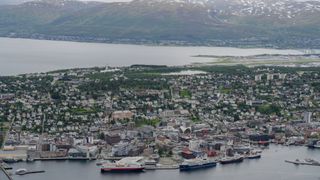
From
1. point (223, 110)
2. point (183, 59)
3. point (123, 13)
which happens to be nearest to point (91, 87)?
point (223, 110)

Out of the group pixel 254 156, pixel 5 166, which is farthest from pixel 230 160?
pixel 5 166

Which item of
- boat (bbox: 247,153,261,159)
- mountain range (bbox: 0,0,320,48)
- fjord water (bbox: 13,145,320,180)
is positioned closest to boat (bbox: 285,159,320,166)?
fjord water (bbox: 13,145,320,180)

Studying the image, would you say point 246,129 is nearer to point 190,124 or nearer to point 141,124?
point 190,124

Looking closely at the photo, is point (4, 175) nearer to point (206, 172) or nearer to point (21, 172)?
point (21, 172)

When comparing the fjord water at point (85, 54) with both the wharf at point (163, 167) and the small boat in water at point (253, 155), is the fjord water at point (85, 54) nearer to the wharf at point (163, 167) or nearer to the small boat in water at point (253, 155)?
the small boat in water at point (253, 155)

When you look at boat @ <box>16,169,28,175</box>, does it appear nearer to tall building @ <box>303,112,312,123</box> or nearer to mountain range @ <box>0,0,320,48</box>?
tall building @ <box>303,112,312,123</box>
